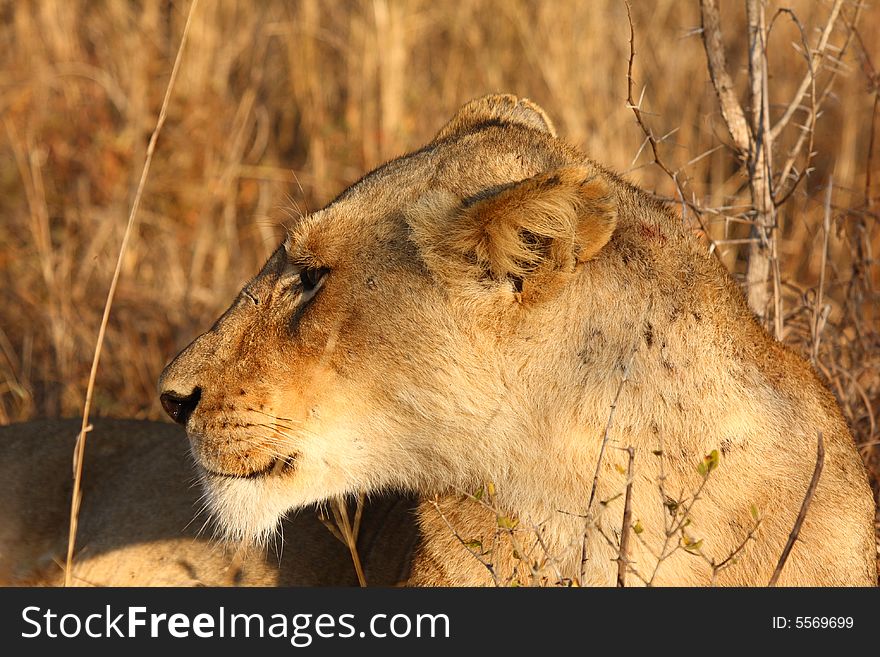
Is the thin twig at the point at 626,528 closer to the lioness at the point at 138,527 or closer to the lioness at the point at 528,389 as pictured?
the lioness at the point at 528,389

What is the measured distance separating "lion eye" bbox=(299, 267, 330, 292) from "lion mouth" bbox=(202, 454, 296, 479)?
39 centimetres

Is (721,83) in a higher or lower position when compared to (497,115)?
higher

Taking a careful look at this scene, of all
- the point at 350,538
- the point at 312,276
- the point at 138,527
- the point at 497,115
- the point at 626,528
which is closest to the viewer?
the point at 626,528

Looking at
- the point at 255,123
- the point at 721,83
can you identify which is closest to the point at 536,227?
the point at 721,83

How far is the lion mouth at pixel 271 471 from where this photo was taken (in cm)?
276

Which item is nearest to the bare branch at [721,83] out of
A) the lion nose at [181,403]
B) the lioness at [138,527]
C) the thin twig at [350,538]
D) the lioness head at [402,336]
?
the lioness head at [402,336]

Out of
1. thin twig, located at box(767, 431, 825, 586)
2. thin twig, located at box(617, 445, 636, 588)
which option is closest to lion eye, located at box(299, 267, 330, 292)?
thin twig, located at box(617, 445, 636, 588)

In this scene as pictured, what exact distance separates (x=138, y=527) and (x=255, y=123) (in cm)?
376

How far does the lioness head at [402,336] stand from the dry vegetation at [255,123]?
8.67 feet

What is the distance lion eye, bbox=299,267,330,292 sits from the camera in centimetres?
276

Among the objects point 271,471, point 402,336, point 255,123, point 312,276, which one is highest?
point 255,123

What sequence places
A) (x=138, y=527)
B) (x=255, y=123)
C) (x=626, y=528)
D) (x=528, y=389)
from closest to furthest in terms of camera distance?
1. (x=626, y=528)
2. (x=528, y=389)
3. (x=138, y=527)
4. (x=255, y=123)

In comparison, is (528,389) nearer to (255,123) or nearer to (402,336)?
(402,336)

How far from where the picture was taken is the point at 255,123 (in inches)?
277
